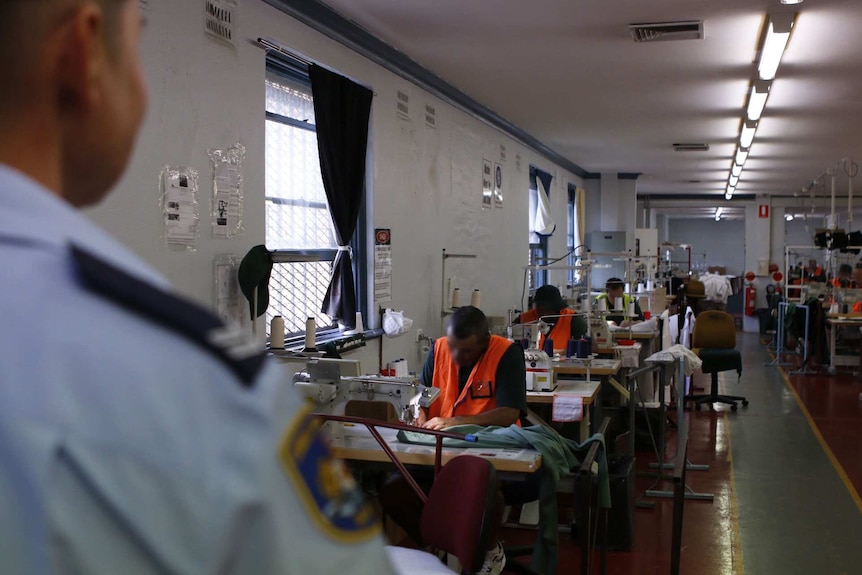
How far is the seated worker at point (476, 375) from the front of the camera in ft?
13.6

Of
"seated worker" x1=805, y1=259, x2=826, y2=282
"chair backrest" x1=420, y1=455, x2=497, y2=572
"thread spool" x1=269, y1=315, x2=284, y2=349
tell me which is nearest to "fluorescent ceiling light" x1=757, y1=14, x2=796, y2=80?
"thread spool" x1=269, y1=315, x2=284, y2=349

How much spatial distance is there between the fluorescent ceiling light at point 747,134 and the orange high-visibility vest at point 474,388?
5840 millimetres

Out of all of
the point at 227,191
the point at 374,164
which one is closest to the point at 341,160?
the point at 374,164

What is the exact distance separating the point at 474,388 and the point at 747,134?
6.86 meters

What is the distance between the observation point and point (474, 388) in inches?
167

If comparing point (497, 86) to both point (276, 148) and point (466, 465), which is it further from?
point (466, 465)

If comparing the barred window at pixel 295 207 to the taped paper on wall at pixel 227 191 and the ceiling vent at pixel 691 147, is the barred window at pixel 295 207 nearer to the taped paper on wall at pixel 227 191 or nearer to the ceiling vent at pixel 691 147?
the taped paper on wall at pixel 227 191

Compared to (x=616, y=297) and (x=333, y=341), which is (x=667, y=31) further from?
(x=616, y=297)

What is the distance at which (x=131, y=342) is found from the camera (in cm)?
41

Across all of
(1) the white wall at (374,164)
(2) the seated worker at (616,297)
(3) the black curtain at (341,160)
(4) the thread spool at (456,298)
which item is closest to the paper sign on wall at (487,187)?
(1) the white wall at (374,164)

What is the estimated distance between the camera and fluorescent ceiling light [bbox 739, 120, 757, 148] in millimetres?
9035

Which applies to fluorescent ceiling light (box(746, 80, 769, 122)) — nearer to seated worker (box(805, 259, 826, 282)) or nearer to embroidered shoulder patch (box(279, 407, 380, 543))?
embroidered shoulder patch (box(279, 407, 380, 543))

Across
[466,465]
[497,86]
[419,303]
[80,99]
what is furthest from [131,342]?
[497,86]

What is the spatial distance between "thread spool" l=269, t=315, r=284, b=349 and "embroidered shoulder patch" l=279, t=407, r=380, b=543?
153 inches
